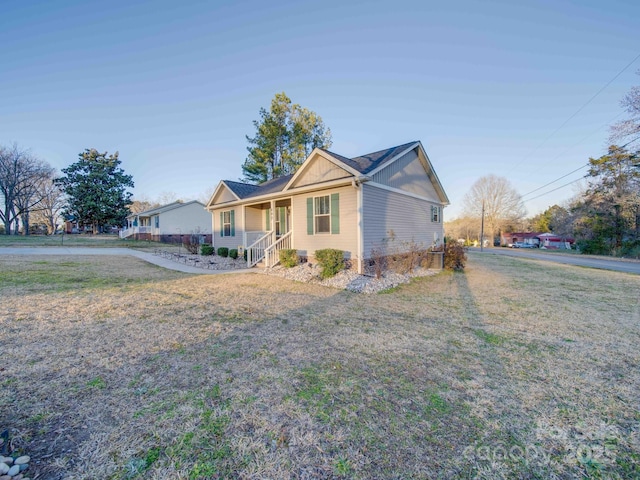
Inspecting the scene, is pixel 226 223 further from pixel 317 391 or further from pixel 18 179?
pixel 18 179

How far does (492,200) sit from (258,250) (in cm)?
4357

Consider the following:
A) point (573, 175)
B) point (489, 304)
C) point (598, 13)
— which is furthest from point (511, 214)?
point (489, 304)

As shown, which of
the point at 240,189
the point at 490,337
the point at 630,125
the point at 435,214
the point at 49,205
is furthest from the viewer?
the point at 49,205

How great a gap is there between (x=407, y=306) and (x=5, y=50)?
19.4 metres

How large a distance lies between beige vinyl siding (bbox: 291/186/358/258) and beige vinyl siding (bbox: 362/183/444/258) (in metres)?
0.43

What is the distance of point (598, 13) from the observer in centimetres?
1130

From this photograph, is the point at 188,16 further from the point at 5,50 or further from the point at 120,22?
the point at 5,50

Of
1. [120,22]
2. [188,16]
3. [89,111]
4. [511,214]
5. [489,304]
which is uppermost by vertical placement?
[188,16]

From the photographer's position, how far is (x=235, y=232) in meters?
14.6

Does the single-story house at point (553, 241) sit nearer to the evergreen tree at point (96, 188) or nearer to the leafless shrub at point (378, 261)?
the leafless shrub at point (378, 261)

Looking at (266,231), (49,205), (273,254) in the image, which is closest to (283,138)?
(266,231)

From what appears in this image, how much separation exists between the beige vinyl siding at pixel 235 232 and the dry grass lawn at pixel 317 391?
8864 mm

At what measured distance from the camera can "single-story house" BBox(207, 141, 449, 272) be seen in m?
9.17

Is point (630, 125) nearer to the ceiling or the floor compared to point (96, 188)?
nearer to the ceiling
